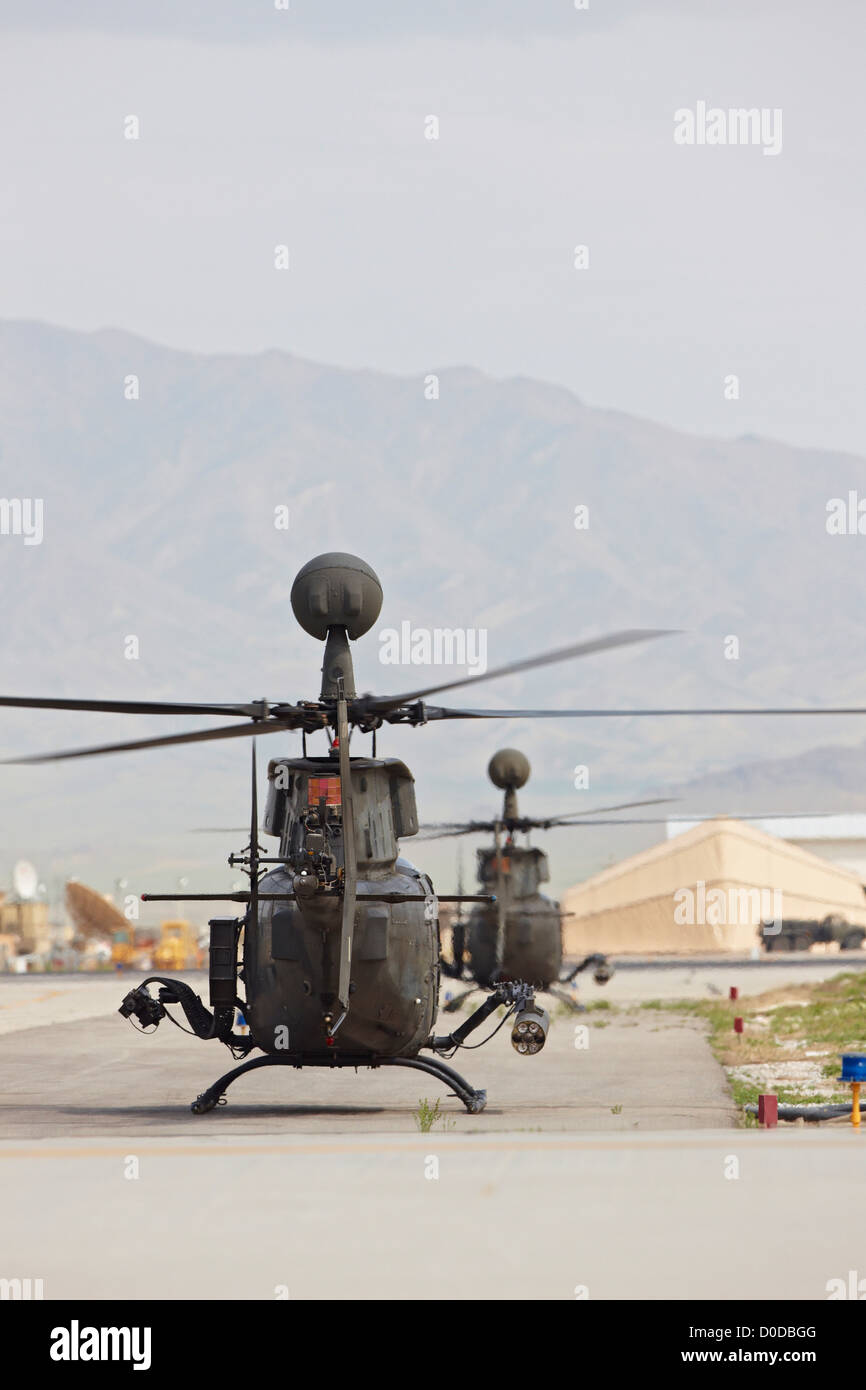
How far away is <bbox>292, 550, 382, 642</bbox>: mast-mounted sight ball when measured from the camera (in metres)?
22.8

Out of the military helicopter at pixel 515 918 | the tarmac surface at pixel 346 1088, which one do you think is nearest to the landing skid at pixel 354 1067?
the tarmac surface at pixel 346 1088

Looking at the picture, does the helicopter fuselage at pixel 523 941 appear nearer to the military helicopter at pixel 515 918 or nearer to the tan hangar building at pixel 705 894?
the military helicopter at pixel 515 918

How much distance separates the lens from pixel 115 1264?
41.5 feet

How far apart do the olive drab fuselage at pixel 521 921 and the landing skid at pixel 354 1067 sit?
18530mm

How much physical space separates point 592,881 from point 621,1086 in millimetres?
108777

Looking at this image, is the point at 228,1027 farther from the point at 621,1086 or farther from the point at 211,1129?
the point at 621,1086

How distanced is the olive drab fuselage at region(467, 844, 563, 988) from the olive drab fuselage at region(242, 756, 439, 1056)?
64.6 ft

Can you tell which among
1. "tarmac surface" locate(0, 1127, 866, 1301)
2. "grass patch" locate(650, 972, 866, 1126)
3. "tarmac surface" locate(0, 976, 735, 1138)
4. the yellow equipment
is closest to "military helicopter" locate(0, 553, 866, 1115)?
"tarmac surface" locate(0, 976, 735, 1138)

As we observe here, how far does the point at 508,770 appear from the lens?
146ft

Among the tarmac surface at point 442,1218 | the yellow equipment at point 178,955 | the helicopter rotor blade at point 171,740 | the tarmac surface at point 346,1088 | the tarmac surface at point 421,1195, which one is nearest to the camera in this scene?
the tarmac surface at point 442,1218

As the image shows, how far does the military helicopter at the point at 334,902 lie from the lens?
68.8 ft

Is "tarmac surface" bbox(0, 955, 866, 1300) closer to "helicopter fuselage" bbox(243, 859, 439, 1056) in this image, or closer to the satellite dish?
"helicopter fuselage" bbox(243, 859, 439, 1056)
